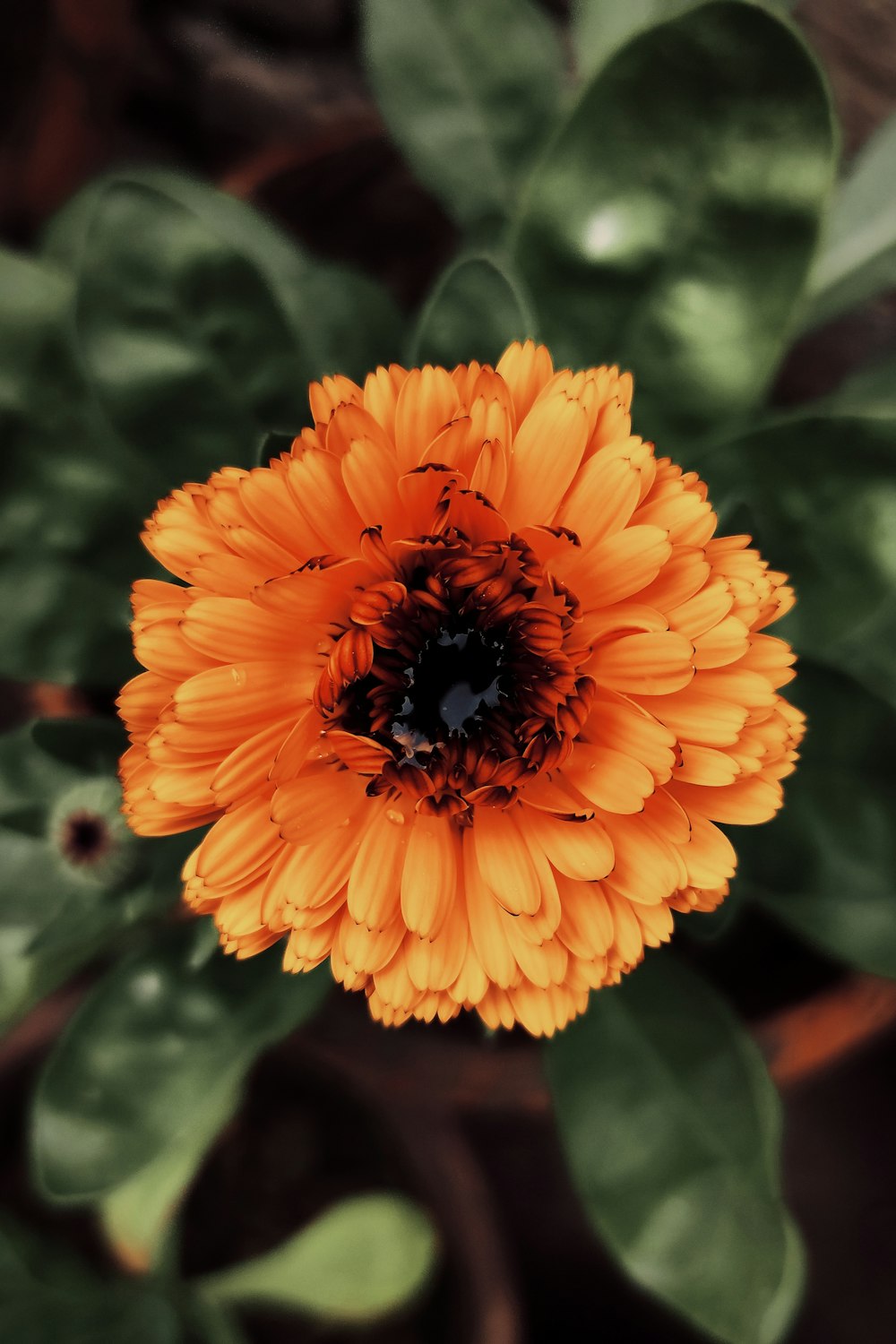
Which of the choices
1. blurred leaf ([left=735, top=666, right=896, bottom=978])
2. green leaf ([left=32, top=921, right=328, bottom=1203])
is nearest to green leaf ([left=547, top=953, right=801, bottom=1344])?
blurred leaf ([left=735, top=666, right=896, bottom=978])

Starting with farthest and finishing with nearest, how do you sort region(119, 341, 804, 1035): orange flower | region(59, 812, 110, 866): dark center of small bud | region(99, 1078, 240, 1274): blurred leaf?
region(99, 1078, 240, 1274): blurred leaf
region(59, 812, 110, 866): dark center of small bud
region(119, 341, 804, 1035): orange flower

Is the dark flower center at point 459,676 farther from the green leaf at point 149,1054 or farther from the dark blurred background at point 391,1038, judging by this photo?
the dark blurred background at point 391,1038

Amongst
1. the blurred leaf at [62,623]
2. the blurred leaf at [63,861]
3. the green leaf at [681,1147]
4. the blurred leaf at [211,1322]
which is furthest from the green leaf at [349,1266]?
the blurred leaf at [62,623]

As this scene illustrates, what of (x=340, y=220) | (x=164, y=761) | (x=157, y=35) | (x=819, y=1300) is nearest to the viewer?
(x=164, y=761)

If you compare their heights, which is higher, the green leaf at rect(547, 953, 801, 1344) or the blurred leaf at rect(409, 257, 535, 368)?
the blurred leaf at rect(409, 257, 535, 368)

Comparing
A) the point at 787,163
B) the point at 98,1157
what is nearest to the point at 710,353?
the point at 787,163

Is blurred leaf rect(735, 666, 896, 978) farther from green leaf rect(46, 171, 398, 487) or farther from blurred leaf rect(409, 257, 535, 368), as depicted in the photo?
green leaf rect(46, 171, 398, 487)

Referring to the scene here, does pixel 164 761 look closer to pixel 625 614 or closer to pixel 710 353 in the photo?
pixel 625 614

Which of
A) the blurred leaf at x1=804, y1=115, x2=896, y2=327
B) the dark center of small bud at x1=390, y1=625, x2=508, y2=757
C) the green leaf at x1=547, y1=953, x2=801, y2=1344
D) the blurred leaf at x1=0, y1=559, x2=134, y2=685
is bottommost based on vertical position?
the green leaf at x1=547, y1=953, x2=801, y2=1344
